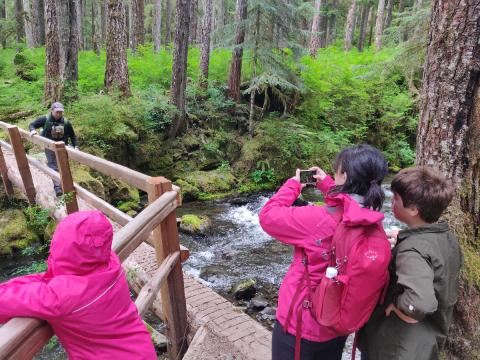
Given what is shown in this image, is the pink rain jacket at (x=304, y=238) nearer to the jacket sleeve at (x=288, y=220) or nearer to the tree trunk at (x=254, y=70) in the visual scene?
the jacket sleeve at (x=288, y=220)

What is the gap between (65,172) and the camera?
5719 mm

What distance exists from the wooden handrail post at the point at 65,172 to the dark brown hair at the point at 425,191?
15.9ft

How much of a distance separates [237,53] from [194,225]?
27.0 ft

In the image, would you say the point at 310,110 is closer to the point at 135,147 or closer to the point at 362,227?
the point at 135,147

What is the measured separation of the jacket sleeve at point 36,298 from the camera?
1642 mm

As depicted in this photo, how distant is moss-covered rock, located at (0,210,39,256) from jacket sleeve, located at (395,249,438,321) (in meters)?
7.71

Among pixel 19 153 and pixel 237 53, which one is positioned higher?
pixel 237 53

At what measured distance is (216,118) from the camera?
15.0m

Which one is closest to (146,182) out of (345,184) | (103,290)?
(103,290)

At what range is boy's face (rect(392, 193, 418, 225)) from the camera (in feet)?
7.32

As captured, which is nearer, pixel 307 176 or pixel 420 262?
pixel 420 262

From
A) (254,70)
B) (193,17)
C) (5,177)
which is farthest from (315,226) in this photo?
(193,17)

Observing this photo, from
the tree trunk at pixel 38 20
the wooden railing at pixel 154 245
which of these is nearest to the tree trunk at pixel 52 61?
the wooden railing at pixel 154 245

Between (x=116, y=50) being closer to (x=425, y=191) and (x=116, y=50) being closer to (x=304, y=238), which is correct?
(x=304, y=238)
